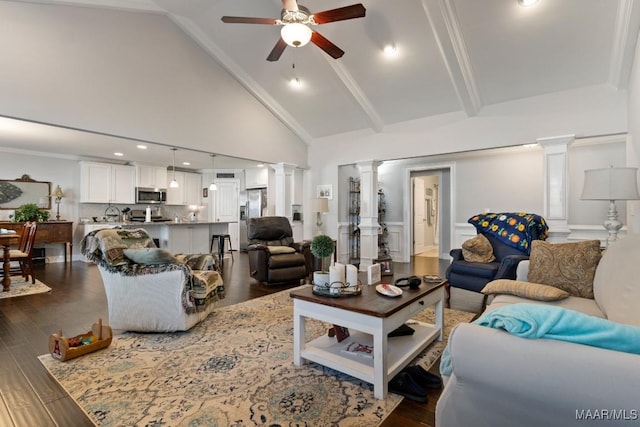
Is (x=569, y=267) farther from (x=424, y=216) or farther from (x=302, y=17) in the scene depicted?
(x=424, y=216)

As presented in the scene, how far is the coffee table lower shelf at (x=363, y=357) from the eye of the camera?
1862 millimetres

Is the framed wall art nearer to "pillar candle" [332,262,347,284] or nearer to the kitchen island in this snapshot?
the kitchen island

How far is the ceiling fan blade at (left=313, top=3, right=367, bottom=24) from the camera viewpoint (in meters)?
2.72

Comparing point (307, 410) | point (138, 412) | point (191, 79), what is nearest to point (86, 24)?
point (191, 79)

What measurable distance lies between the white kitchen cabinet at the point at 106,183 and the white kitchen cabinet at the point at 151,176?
4.9 inches

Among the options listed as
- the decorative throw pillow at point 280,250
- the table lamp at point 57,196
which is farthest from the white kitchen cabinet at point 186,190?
the decorative throw pillow at point 280,250

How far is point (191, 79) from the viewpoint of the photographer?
15.8 feet

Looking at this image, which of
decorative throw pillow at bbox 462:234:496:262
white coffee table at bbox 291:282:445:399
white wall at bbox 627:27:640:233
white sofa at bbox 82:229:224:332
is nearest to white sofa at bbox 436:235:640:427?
white coffee table at bbox 291:282:445:399

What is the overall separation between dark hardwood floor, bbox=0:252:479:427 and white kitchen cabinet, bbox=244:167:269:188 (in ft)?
9.64

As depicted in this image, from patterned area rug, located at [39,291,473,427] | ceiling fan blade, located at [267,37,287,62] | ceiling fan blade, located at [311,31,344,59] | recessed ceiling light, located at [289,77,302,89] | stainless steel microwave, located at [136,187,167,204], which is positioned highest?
recessed ceiling light, located at [289,77,302,89]

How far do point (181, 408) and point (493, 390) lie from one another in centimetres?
155

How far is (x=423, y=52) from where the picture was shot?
4031mm

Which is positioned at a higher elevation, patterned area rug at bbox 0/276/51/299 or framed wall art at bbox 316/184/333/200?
framed wall art at bbox 316/184/333/200

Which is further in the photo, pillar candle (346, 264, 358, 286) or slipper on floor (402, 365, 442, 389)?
pillar candle (346, 264, 358, 286)
